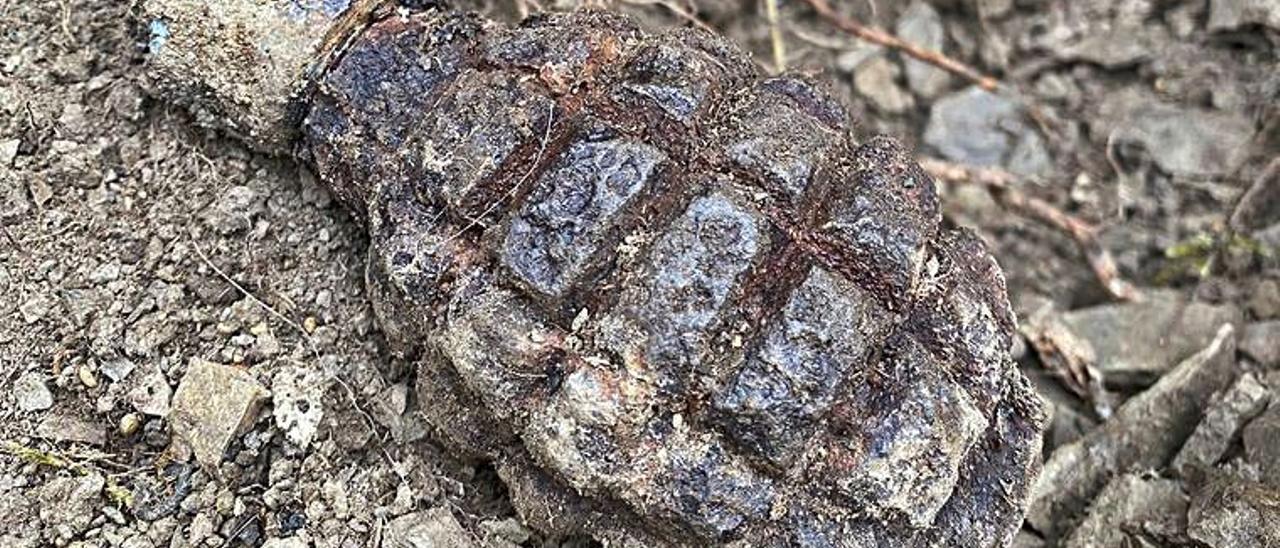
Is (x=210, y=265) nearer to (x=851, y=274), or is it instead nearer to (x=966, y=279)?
(x=851, y=274)

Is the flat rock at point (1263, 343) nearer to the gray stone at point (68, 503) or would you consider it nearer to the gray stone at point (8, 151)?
the gray stone at point (68, 503)

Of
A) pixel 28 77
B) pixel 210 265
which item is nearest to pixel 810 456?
pixel 210 265

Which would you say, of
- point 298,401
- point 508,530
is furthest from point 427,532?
point 298,401

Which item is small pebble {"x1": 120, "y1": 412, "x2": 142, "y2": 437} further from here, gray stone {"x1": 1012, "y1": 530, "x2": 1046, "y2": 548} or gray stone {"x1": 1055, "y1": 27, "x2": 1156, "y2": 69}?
gray stone {"x1": 1055, "y1": 27, "x2": 1156, "y2": 69}

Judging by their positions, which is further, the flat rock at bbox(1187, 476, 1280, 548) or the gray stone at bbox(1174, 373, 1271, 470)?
the gray stone at bbox(1174, 373, 1271, 470)

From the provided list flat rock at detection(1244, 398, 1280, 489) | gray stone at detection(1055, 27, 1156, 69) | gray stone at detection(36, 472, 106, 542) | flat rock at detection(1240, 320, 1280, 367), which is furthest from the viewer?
gray stone at detection(1055, 27, 1156, 69)

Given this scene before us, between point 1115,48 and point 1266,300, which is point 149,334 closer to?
point 1266,300

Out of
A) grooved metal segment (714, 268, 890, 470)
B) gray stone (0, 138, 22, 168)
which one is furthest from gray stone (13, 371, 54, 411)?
grooved metal segment (714, 268, 890, 470)
